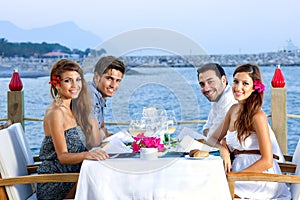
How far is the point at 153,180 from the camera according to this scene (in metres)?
2.18

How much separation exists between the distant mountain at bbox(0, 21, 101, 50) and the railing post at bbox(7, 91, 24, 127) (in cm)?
1372

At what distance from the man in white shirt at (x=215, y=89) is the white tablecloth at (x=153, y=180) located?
1.07 feet

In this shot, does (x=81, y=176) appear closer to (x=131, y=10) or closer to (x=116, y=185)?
(x=116, y=185)

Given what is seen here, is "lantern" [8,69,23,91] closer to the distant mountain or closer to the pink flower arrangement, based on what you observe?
the pink flower arrangement

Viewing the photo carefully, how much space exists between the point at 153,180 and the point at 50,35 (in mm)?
21188

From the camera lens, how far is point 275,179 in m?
2.34

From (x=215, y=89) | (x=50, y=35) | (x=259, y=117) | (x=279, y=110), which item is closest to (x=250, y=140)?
(x=259, y=117)

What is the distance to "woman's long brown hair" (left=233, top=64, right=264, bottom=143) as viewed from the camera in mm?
2670

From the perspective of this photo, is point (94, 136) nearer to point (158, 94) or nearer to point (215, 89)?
point (158, 94)

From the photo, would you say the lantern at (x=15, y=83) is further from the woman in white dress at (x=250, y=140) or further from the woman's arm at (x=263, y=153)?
the woman's arm at (x=263, y=153)

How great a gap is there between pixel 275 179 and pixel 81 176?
2.87 ft

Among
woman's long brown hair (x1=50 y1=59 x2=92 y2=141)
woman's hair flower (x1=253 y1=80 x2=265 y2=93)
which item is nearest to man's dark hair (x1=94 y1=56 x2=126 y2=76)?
woman's long brown hair (x1=50 y1=59 x2=92 y2=141)

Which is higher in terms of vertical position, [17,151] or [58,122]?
[58,122]

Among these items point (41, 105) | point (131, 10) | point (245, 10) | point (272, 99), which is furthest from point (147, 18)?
point (272, 99)
